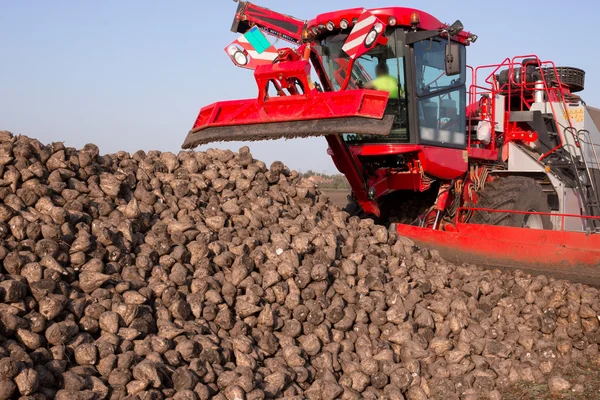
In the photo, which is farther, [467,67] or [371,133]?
[467,67]

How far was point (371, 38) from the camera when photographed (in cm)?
602

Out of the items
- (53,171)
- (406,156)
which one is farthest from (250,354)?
(406,156)

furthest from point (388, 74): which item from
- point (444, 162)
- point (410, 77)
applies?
point (444, 162)

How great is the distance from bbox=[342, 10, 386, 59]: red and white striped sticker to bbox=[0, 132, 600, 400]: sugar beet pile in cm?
129

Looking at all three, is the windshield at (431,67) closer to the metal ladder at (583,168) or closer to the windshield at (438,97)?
the windshield at (438,97)

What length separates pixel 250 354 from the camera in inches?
167

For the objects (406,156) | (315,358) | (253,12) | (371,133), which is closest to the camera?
(315,358)

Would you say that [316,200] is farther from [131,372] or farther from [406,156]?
[131,372]

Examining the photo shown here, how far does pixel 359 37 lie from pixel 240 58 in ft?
4.30

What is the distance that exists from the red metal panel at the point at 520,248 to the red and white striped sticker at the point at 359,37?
6.64ft

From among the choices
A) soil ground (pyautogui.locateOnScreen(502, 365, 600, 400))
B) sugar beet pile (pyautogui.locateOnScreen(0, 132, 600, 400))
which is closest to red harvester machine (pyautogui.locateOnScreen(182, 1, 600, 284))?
sugar beet pile (pyautogui.locateOnScreen(0, 132, 600, 400))

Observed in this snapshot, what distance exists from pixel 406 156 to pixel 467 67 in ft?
5.18

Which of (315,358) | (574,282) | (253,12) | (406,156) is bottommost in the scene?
(574,282)

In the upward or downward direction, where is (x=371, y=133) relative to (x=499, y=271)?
upward
